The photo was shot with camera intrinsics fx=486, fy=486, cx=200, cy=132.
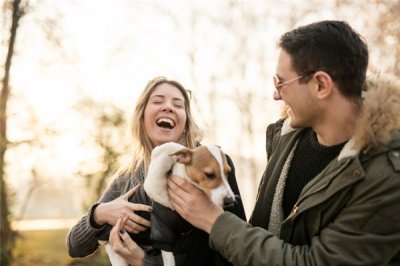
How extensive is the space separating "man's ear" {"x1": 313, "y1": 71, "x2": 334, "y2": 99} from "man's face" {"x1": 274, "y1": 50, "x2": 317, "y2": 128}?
0.03 metres

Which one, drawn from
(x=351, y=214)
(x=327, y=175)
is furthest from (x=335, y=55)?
(x=351, y=214)

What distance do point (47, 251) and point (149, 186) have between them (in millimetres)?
9360

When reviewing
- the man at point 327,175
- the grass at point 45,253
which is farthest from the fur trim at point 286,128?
the grass at point 45,253

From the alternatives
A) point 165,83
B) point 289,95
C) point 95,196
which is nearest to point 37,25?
point 95,196

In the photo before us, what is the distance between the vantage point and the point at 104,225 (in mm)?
3223

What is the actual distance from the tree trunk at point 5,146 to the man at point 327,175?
282 inches

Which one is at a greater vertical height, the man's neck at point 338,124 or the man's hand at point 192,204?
the man's neck at point 338,124

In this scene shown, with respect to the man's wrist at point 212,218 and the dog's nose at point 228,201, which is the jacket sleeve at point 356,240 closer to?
the man's wrist at point 212,218

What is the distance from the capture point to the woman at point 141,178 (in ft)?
9.81

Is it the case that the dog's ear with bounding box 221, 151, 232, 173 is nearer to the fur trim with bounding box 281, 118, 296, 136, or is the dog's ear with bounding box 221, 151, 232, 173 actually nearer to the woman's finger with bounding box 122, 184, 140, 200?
the fur trim with bounding box 281, 118, 296, 136

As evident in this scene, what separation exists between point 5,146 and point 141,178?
644 cm

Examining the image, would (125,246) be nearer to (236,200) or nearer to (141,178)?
(141,178)

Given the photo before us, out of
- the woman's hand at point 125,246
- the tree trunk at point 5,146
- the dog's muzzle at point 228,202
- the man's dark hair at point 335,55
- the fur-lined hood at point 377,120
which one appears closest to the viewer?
the fur-lined hood at point 377,120

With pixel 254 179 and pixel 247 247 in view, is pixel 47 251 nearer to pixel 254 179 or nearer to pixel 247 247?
pixel 254 179
